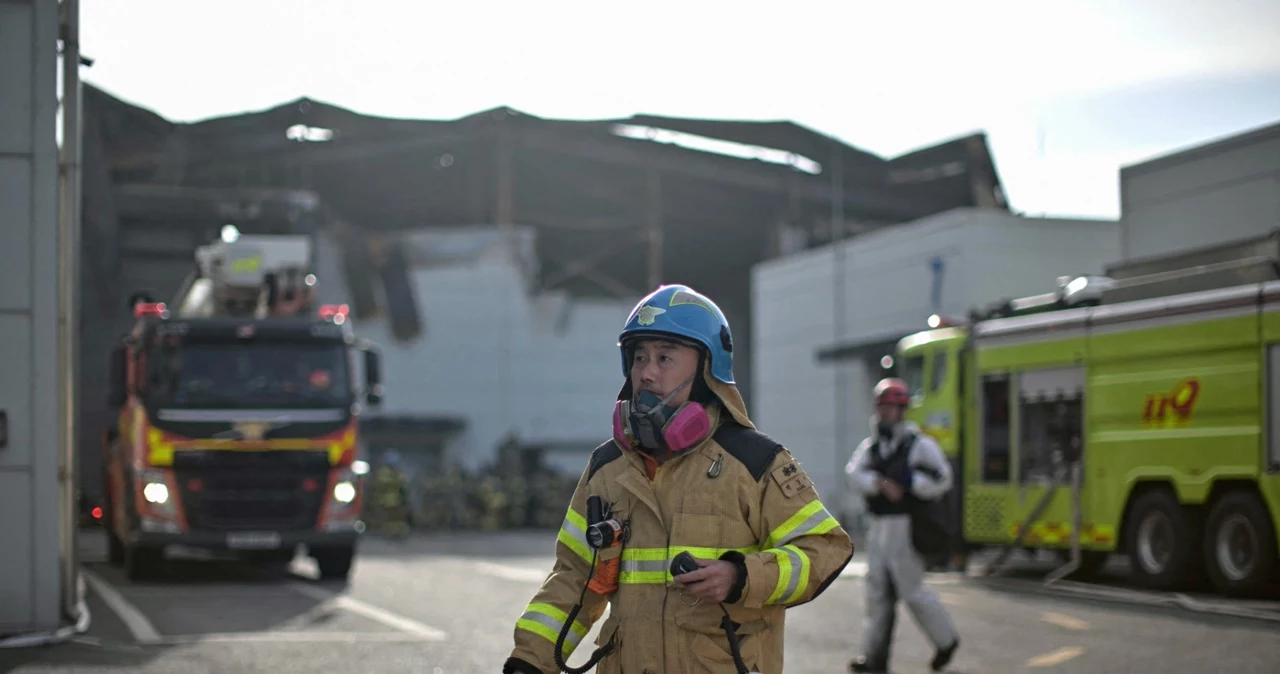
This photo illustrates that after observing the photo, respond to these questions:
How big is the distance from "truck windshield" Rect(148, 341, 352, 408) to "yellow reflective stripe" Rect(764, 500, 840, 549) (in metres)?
13.8

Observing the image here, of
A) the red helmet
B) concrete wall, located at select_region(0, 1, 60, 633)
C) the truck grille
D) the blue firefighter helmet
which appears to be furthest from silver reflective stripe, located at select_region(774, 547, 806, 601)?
the truck grille

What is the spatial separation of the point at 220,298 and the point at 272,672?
379 inches

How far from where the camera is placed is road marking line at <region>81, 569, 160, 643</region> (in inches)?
479

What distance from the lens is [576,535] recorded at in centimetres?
437

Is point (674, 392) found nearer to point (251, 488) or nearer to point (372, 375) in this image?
point (251, 488)

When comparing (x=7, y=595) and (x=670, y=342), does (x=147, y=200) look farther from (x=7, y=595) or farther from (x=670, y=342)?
(x=670, y=342)

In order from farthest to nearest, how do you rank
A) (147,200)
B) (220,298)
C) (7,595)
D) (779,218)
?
(779,218)
(147,200)
(220,298)
(7,595)

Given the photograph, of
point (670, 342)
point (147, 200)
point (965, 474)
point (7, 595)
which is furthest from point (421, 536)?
point (670, 342)

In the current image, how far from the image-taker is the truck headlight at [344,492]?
17656 millimetres

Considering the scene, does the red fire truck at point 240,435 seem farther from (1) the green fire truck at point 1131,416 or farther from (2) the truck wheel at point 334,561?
(1) the green fire truck at point 1131,416

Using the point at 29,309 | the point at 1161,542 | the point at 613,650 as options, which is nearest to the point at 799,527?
the point at 613,650

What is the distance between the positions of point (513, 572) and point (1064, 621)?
779cm

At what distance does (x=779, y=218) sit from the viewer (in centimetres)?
4678

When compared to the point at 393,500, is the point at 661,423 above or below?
above
